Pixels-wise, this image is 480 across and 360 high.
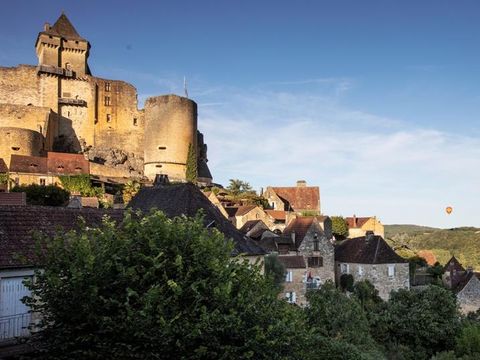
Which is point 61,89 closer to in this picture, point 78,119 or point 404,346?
point 78,119

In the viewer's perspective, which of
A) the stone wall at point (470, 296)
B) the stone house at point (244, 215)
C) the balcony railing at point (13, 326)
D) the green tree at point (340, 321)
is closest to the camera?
the balcony railing at point (13, 326)

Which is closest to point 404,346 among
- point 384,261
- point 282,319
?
point 384,261

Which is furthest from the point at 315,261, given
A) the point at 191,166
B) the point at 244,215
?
the point at 191,166

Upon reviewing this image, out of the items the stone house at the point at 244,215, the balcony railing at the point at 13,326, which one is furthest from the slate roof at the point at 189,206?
the stone house at the point at 244,215

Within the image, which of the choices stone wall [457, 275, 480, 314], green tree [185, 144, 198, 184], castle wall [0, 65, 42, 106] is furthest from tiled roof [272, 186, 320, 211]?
castle wall [0, 65, 42, 106]

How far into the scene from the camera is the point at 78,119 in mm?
62844

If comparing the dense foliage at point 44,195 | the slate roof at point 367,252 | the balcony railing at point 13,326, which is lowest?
the balcony railing at point 13,326

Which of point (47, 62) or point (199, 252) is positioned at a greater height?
point (47, 62)

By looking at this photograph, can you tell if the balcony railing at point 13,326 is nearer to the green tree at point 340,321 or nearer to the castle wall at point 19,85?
the green tree at point 340,321

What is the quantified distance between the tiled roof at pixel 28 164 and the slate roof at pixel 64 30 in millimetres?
21770

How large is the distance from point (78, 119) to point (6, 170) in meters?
17.6

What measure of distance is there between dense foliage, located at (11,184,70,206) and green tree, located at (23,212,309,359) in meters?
32.0

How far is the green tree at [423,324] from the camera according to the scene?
25.2 m

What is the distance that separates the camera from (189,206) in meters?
22.1
